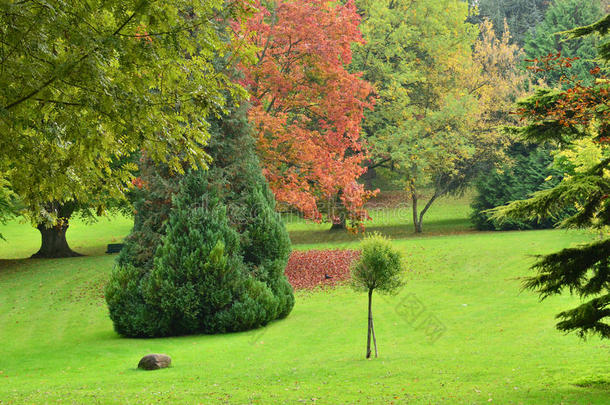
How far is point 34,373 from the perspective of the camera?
13.6 m

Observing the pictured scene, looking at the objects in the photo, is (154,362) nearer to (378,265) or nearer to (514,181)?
(378,265)

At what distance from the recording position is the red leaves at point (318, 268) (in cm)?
2486

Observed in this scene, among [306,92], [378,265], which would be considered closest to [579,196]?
[378,265]

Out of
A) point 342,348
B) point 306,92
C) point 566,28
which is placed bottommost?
point 342,348

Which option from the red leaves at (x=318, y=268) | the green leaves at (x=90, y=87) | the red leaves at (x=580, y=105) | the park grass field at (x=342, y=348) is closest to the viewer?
the green leaves at (x=90, y=87)

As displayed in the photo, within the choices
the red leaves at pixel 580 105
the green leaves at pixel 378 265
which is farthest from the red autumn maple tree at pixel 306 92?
the red leaves at pixel 580 105

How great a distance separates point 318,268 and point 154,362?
13.5 m

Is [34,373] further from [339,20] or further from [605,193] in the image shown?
[339,20]

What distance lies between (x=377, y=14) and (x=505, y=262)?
57.2 feet

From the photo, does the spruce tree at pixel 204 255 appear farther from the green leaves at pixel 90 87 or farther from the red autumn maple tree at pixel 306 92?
the green leaves at pixel 90 87

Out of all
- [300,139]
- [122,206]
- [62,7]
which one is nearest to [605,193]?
[62,7]

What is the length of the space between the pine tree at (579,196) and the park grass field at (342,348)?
5.27 feet

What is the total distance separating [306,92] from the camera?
82.1 feet

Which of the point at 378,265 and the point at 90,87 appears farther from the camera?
the point at 378,265
